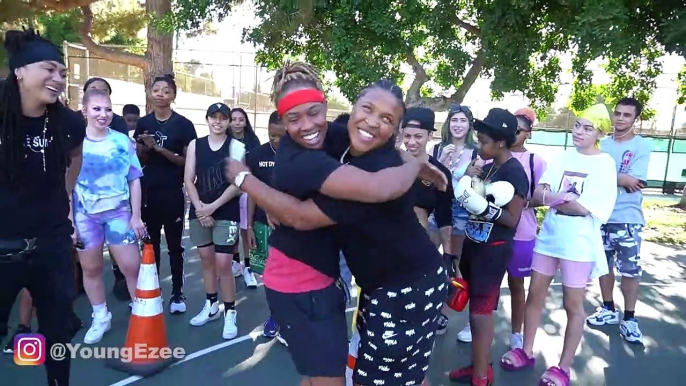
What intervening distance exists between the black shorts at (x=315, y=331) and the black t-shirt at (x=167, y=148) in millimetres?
2969

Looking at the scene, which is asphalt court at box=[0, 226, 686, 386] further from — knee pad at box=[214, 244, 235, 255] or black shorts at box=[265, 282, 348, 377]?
black shorts at box=[265, 282, 348, 377]

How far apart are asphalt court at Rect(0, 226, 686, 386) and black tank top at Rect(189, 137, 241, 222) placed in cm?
99

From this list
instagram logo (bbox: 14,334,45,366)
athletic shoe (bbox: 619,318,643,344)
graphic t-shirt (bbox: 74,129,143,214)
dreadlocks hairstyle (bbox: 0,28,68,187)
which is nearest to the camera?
dreadlocks hairstyle (bbox: 0,28,68,187)

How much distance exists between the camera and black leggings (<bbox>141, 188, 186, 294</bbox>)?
4.96 meters

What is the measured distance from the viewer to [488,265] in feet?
11.5

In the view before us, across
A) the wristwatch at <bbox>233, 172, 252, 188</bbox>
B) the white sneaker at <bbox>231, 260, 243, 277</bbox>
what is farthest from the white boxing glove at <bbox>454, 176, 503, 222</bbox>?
the white sneaker at <bbox>231, 260, 243, 277</bbox>

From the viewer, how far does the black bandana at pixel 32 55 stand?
2895 millimetres

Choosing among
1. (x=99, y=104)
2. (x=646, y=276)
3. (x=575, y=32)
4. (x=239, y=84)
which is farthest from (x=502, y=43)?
(x=239, y=84)

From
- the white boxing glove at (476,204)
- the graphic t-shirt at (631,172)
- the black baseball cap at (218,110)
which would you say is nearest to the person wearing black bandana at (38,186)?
the black baseball cap at (218,110)

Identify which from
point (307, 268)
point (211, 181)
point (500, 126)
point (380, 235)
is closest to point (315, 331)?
point (307, 268)

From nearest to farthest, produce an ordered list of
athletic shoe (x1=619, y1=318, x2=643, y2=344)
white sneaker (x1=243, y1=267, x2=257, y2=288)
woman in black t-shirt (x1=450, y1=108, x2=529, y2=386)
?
1. woman in black t-shirt (x1=450, y1=108, x2=529, y2=386)
2. athletic shoe (x1=619, y1=318, x2=643, y2=344)
3. white sneaker (x1=243, y1=267, x2=257, y2=288)

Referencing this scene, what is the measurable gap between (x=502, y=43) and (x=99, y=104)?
15.2ft

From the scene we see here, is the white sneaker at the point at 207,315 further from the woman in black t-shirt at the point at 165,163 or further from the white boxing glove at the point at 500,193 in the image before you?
the white boxing glove at the point at 500,193

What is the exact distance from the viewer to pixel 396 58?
25.9ft
